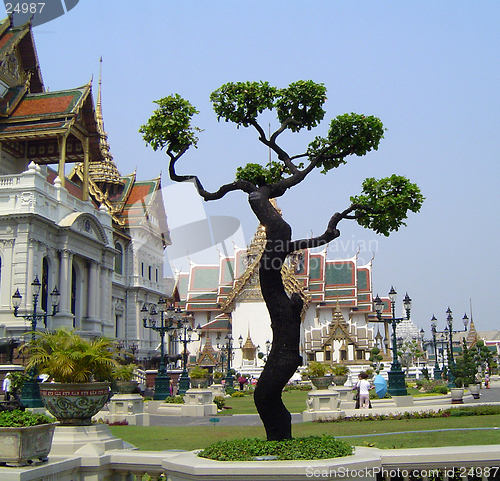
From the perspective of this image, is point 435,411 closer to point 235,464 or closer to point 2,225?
point 235,464

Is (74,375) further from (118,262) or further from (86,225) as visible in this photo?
(118,262)

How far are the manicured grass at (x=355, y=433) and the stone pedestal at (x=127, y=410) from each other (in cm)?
103

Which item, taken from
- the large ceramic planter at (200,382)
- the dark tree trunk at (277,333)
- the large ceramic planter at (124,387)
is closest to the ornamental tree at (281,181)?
the dark tree trunk at (277,333)

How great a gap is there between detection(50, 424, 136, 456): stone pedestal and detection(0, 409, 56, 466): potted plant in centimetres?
128

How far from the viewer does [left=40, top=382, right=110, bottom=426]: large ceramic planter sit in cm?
806

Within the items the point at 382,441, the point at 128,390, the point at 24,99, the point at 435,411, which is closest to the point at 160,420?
the point at 128,390

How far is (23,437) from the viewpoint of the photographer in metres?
5.73

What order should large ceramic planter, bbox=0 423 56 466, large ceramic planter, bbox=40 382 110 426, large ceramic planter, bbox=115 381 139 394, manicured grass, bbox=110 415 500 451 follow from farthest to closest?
large ceramic planter, bbox=115 381 139 394
manicured grass, bbox=110 415 500 451
large ceramic planter, bbox=40 382 110 426
large ceramic planter, bbox=0 423 56 466

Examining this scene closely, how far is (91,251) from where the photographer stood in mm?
37656

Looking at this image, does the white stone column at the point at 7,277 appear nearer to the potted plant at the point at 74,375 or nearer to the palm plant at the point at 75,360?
the potted plant at the point at 74,375

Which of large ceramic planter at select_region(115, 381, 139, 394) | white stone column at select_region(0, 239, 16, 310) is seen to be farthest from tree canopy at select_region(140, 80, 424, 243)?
white stone column at select_region(0, 239, 16, 310)

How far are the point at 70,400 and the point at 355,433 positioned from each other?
7452mm

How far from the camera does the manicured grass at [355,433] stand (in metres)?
11.2

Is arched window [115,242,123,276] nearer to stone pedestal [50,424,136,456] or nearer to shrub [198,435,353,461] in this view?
stone pedestal [50,424,136,456]
